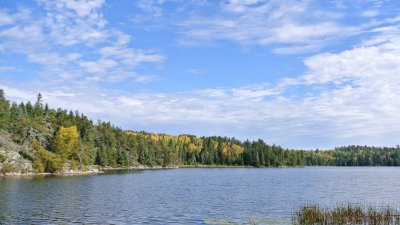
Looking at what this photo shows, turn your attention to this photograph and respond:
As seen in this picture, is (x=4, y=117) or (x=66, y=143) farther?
(x=66, y=143)

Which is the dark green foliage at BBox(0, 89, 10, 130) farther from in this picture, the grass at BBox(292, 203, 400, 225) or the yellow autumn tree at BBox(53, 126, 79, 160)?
the grass at BBox(292, 203, 400, 225)

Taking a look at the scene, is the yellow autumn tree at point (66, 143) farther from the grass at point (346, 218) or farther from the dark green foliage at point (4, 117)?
the grass at point (346, 218)

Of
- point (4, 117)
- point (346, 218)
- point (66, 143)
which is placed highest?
point (4, 117)

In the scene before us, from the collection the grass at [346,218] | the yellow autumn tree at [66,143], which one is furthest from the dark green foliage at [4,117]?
the grass at [346,218]

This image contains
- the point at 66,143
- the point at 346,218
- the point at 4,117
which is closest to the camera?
the point at 346,218

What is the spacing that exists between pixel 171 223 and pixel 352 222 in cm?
1963

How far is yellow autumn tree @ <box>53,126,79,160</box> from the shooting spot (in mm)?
167625

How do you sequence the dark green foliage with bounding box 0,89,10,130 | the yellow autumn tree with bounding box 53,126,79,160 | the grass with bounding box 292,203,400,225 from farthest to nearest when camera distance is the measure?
the yellow autumn tree with bounding box 53,126,79,160 → the dark green foliage with bounding box 0,89,10,130 → the grass with bounding box 292,203,400,225

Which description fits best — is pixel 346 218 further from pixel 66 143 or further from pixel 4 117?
pixel 4 117

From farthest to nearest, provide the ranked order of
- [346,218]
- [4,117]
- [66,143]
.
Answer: [66,143] < [4,117] < [346,218]

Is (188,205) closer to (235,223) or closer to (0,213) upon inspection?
(235,223)

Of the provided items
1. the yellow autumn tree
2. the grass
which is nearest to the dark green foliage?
the yellow autumn tree

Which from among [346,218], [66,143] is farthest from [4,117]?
[346,218]

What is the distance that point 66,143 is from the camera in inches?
6777
